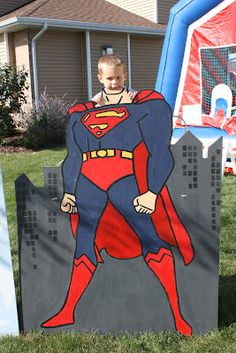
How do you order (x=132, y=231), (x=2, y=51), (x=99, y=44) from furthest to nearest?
(x=99, y=44), (x=2, y=51), (x=132, y=231)

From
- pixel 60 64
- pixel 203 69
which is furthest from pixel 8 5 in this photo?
pixel 203 69

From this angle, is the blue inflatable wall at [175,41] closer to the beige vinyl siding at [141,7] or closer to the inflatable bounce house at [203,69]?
the inflatable bounce house at [203,69]

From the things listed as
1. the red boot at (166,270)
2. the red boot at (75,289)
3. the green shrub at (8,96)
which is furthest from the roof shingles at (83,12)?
the red boot at (166,270)

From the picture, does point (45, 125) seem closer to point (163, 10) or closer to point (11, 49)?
point (11, 49)

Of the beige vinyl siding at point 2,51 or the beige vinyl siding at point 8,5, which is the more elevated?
the beige vinyl siding at point 8,5

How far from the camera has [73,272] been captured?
2.82 metres

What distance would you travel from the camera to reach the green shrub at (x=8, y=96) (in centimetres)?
1122

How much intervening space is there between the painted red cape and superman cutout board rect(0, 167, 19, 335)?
43 centimetres

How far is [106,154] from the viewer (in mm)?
2699

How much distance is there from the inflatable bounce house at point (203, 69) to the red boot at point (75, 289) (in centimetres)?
465

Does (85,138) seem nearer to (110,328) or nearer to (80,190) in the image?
(80,190)

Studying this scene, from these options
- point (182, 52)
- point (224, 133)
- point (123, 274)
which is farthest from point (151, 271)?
point (182, 52)

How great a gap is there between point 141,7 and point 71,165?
15718 millimetres

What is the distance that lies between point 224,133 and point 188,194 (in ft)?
A: 16.5
